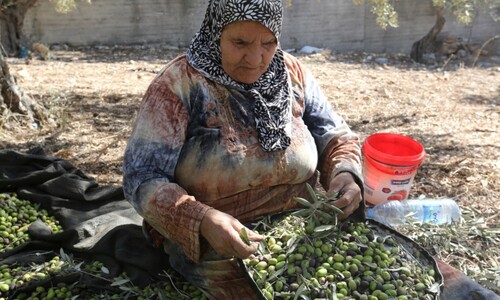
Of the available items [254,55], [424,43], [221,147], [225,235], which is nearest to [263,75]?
[254,55]

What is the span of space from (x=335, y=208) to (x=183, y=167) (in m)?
0.61

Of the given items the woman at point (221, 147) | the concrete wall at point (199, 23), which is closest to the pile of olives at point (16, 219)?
the woman at point (221, 147)

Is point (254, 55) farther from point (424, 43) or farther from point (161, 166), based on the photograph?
point (424, 43)

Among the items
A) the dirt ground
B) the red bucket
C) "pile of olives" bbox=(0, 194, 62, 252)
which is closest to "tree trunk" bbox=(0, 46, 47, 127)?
the dirt ground

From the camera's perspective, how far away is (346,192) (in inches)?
79.4

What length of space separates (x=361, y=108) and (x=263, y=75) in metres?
3.92

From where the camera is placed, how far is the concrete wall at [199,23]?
32.9 ft

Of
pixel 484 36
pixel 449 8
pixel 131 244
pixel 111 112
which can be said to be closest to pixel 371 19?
pixel 449 8

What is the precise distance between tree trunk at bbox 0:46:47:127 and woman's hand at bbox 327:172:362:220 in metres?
3.35

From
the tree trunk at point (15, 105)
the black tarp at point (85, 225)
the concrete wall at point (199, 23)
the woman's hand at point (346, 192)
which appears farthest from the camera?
the concrete wall at point (199, 23)

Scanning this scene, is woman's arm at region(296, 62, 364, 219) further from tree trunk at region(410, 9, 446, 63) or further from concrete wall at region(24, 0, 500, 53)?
concrete wall at region(24, 0, 500, 53)

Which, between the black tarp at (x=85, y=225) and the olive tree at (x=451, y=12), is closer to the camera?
the black tarp at (x=85, y=225)

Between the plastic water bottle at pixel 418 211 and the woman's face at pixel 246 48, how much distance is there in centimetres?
144

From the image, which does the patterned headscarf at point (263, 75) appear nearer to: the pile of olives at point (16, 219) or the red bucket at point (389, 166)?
the red bucket at point (389, 166)
